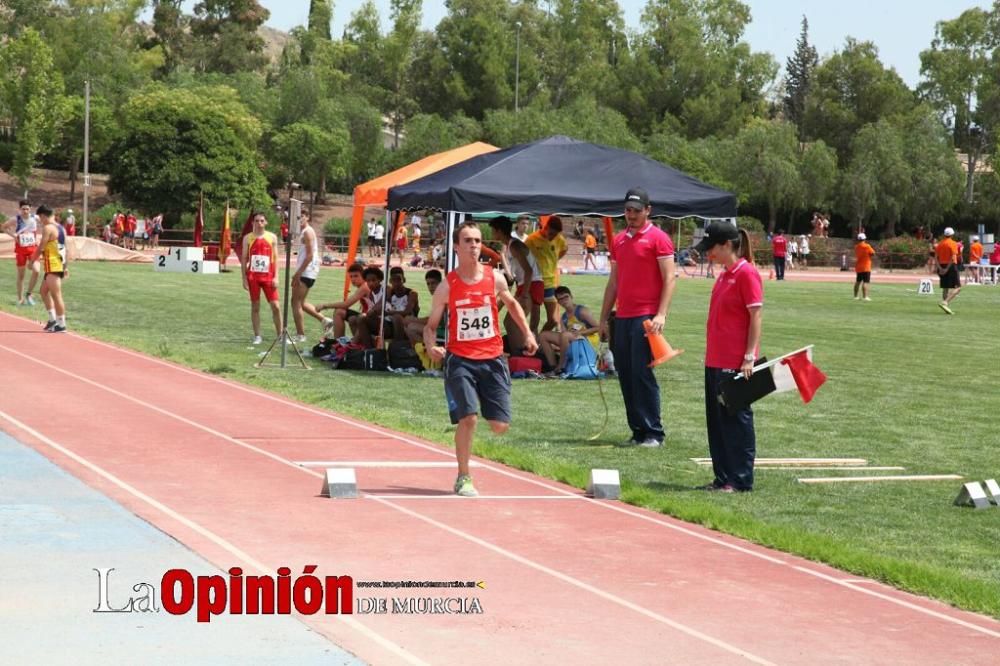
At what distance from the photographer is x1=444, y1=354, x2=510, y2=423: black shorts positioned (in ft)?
Result: 33.7

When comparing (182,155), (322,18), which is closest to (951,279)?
(182,155)

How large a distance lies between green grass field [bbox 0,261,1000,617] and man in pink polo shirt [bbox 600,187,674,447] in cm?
39

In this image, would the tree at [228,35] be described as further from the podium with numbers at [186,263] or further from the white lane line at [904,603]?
the white lane line at [904,603]

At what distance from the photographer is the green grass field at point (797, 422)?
9.27 metres

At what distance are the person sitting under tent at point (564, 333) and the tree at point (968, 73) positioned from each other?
87845mm

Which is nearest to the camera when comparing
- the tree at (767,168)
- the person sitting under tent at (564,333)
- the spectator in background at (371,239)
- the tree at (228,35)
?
the person sitting under tent at (564,333)

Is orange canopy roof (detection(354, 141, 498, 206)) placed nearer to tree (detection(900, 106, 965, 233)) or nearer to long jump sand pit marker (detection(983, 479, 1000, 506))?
long jump sand pit marker (detection(983, 479, 1000, 506))

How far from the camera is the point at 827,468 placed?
12172mm

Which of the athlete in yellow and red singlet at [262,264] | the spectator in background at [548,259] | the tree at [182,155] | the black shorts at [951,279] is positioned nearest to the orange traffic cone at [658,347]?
the spectator in background at [548,259]

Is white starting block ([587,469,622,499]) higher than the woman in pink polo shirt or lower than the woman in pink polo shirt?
lower

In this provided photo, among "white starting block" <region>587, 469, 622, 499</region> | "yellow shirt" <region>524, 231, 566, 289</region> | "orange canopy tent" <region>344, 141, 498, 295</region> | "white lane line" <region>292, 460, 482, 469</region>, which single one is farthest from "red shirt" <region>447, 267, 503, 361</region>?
"orange canopy tent" <region>344, 141, 498, 295</region>

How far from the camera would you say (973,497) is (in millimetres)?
10422

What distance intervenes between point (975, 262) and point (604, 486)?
47.6m

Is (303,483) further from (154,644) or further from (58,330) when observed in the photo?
(58,330)
